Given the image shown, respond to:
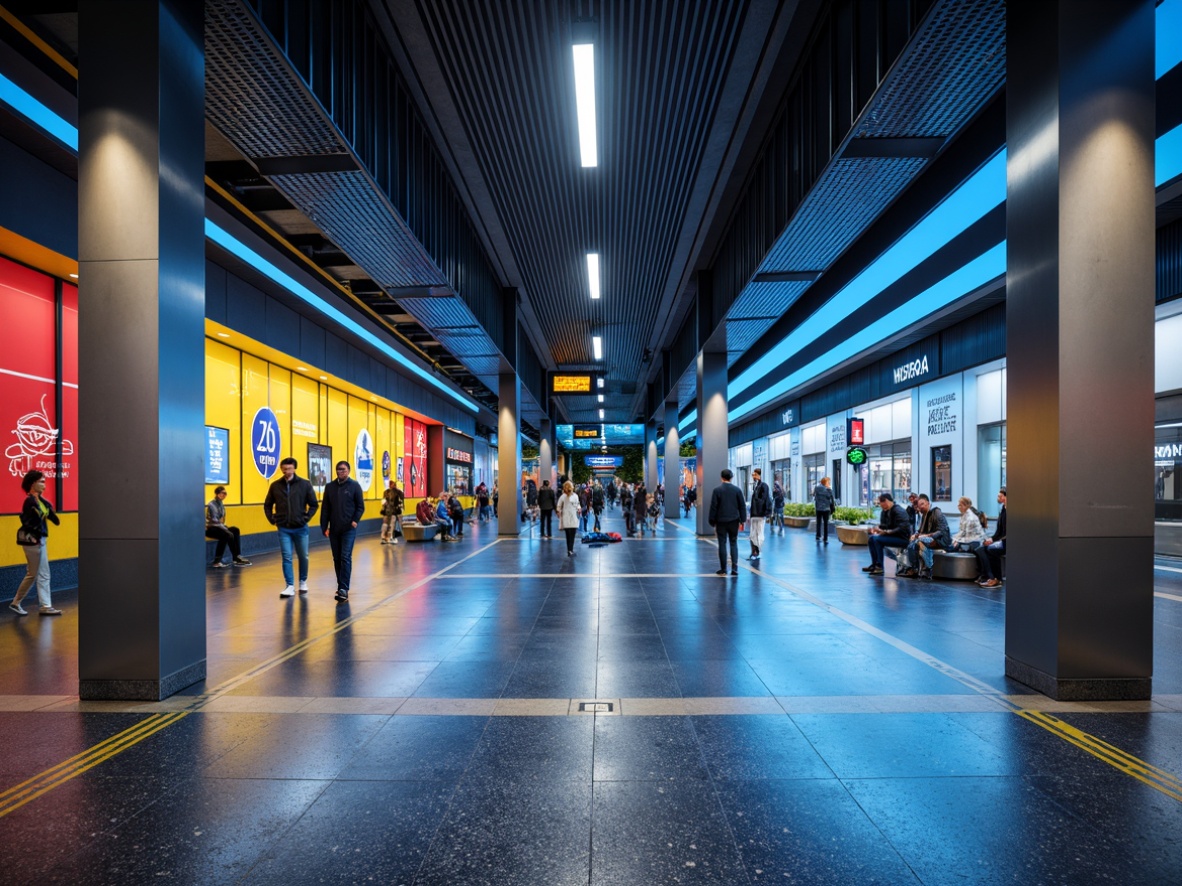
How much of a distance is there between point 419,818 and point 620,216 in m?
11.8

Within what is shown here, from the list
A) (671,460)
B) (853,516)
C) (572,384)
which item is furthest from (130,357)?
(671,460)

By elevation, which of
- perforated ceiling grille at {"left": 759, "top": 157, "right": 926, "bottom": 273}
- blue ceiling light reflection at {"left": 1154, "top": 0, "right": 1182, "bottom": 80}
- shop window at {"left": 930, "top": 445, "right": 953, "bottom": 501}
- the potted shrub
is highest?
blue ceiling light reflection at {"left": 1154, "top": 0, "right": 1182, "bottom": 80}

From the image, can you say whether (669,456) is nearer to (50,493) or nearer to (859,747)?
(50,493)

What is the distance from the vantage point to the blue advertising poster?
13.9 m

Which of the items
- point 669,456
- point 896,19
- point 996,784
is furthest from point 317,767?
point 669,456

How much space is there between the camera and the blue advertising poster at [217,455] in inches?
546

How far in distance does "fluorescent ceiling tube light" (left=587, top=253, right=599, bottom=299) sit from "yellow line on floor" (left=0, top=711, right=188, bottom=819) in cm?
1264

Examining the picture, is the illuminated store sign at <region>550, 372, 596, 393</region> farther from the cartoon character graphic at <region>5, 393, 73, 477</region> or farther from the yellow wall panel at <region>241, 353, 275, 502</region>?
the cartoon character graphic at <region>5, 393, 73, 477</region>

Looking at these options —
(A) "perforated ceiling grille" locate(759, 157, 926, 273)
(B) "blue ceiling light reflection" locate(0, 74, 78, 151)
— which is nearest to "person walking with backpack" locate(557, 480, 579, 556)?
(A) "perforated ceiling grille" locate(759, 157, 926, 273)

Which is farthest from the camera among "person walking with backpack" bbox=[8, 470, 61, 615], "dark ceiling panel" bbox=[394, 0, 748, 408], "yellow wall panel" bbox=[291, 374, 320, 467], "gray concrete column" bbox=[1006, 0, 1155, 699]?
"yellow wall panel" bbox=[291, 374, 320, 467]

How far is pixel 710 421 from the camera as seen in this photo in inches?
701

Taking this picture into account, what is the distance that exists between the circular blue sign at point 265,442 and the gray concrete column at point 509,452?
577cm

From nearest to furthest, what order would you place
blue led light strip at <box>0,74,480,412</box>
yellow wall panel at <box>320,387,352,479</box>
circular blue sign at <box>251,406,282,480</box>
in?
blue led light strip at <box>0,74,480,412</box>
circular blue sign at <box>251,406,282,480</box>
yellow wall panel at <box>320,387,352,479</box>

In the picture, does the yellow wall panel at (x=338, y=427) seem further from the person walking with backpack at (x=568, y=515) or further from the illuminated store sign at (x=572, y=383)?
the person walking with backpack at (x=568, y=515)
